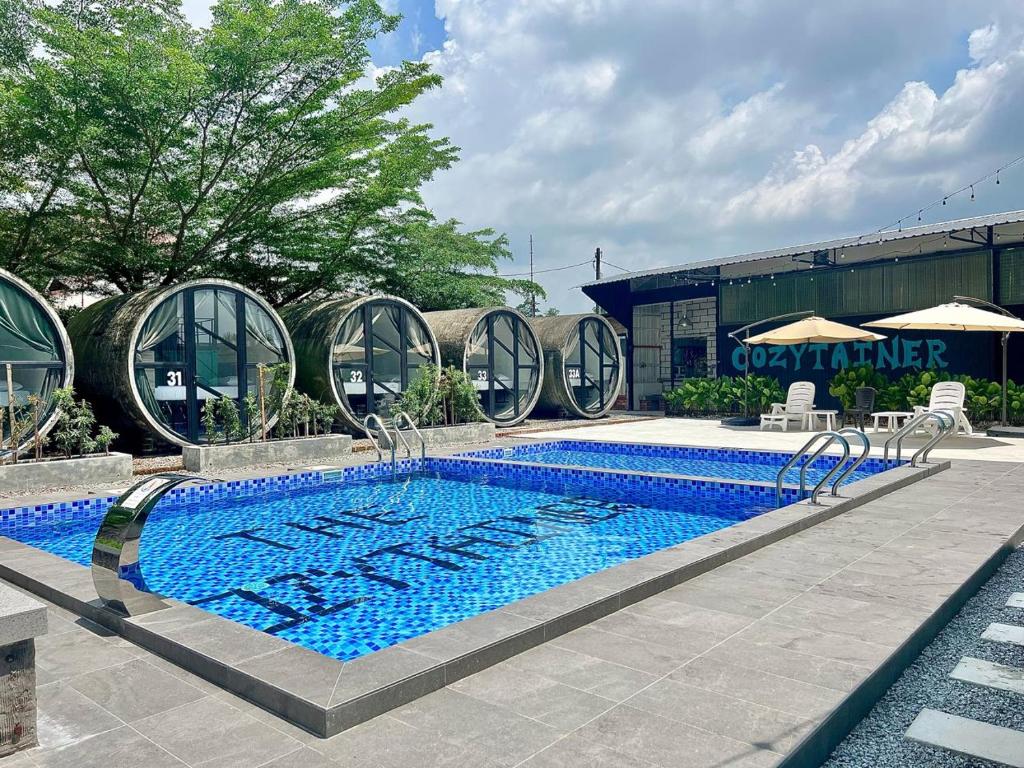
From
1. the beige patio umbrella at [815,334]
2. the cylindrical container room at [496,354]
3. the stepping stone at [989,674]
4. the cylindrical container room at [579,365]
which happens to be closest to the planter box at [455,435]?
the cylindrical container room at [496,354]

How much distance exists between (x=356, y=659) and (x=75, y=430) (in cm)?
724

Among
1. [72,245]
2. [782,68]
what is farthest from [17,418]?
[782,68]

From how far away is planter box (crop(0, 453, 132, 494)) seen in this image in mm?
7777

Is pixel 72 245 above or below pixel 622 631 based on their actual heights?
above

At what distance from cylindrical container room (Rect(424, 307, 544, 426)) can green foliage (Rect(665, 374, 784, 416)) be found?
12.5 feet

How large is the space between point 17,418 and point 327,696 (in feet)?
27.2

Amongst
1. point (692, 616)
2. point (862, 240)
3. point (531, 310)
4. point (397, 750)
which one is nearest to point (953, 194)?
point (862, 240)

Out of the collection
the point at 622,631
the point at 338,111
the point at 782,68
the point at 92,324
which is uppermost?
the point at 338,111

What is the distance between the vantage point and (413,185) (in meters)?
18.0

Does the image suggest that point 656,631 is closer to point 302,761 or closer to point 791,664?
point 791,664

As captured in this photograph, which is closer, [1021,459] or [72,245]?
[1021,459]

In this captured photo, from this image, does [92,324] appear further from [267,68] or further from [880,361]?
[880,361]

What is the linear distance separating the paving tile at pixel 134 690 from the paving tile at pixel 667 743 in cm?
152

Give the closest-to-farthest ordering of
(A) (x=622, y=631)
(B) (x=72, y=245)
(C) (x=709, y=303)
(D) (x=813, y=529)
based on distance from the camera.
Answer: (A) (x=622, y=631)
(D) (x=813, y=529)
(B) (x=72, y=245)
(C) (x=709, y=303)
